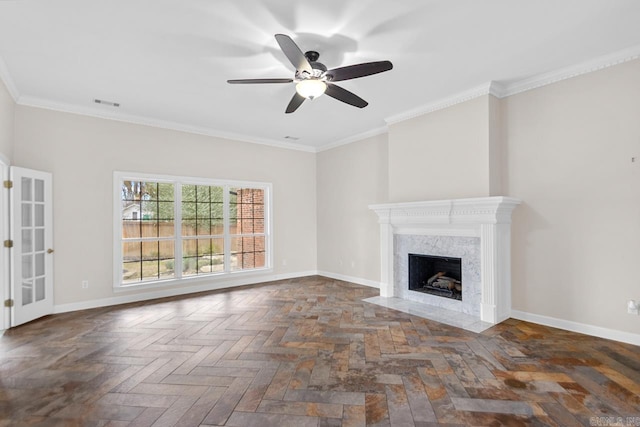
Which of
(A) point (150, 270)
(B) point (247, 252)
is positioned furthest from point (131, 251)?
(B) point (247, 252)

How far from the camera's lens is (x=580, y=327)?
10.9ft

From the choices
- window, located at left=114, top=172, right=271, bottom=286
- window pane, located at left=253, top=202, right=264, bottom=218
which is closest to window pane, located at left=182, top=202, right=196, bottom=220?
window, located at left=114, top=172, right=271, bottom=286

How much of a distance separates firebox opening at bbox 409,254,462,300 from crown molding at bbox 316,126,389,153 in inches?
88.5

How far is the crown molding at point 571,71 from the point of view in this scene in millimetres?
3045

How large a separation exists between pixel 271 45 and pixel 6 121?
11.1 ft

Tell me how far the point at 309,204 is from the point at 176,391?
487 centimetres

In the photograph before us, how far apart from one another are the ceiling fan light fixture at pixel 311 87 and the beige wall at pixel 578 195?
2.53 m

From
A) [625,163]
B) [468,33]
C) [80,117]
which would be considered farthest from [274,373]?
[80,117]

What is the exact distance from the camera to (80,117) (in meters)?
4.42

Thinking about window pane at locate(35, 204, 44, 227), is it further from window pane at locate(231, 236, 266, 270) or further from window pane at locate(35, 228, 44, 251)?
window pane at locate(231, 236, 266, 270)

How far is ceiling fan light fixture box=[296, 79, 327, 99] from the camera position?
112 inches

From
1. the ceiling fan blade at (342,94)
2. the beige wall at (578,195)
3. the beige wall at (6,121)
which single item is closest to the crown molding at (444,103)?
the beige wall at (578,195)

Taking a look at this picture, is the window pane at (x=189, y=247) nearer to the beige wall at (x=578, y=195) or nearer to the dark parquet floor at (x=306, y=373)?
the dark parquet floor at (x=306, y=373)

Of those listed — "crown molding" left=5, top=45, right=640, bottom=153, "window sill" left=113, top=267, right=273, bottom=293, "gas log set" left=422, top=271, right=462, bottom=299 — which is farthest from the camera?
"window sill" left=113, top=267, right=273, bottom=293
